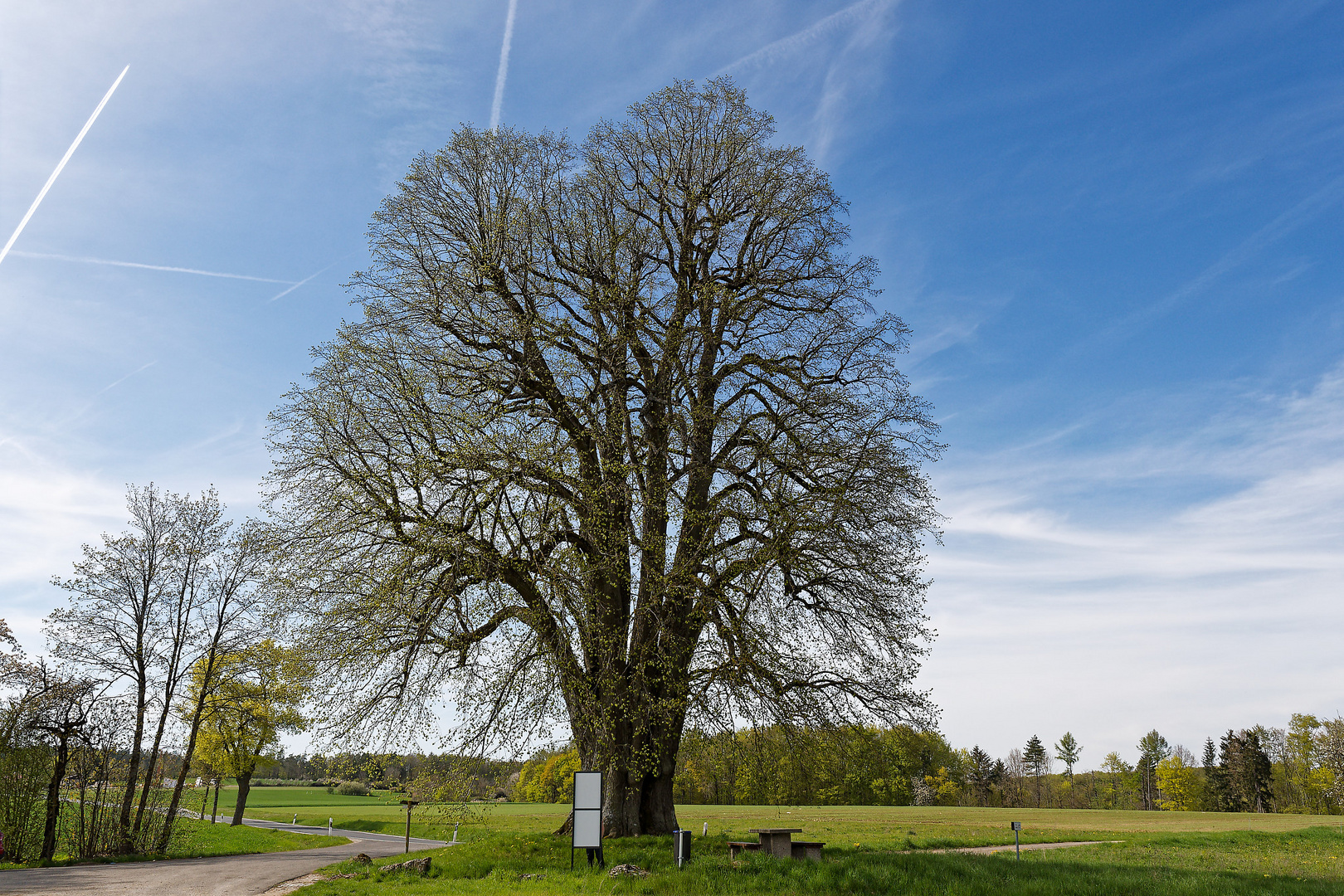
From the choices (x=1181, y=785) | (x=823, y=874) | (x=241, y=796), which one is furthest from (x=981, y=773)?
(x=823, y=874)

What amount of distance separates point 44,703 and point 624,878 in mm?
19656

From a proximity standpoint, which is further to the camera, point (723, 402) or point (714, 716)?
point (723, 402)

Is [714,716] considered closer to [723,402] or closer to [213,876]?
[723,402]

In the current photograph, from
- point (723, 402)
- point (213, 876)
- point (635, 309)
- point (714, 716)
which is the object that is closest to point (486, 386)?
point (635, 309)

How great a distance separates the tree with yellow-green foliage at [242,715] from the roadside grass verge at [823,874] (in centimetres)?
1286

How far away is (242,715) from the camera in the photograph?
3722 cm

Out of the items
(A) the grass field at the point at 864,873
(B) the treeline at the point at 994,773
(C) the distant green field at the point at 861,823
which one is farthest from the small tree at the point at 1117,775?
(A) the grass field at the point at 864,873

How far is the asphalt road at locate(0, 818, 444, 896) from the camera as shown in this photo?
1434cm

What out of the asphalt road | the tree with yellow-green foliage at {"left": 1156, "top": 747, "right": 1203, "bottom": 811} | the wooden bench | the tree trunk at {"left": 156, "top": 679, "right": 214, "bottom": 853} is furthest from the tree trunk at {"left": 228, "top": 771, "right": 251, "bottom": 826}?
the tree with yellow-green foliage at {"left": 1156, "top": 747, "right": 1203, "bottom": 811}

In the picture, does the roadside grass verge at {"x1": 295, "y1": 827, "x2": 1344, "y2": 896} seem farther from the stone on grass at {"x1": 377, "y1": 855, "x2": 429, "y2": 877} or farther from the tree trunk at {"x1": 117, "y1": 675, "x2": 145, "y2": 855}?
the tree trunk at {"x1": 117, "y1": 675, "x2": 145, "y2": 855}

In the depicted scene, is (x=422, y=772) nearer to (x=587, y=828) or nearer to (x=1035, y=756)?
(x=587, y=828)

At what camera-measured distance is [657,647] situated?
1553cm

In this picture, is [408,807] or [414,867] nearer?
[414,867]

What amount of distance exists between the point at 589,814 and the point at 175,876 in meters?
9.80
